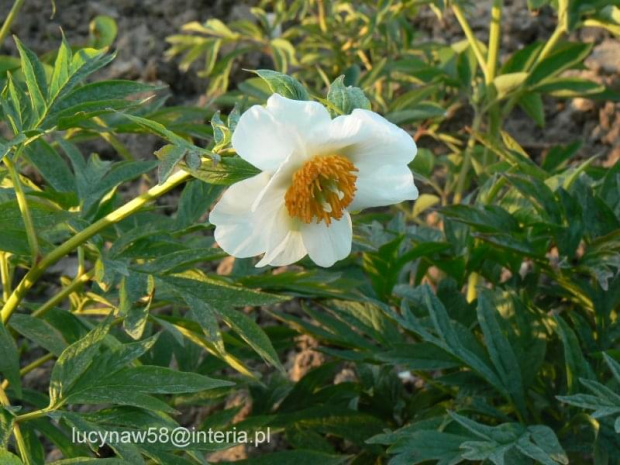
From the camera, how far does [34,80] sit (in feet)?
3.07

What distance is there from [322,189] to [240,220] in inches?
3.1

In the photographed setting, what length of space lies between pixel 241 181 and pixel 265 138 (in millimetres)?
52

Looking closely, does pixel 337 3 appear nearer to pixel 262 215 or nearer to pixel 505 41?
pixel 505 41

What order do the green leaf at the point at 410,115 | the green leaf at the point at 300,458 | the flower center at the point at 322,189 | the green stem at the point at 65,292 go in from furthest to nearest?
the green leaf at the point at 410,115 → the green leaf at the point at 300,458 → the green stem at the point at 65,292 → the flower center at the point at 322,189

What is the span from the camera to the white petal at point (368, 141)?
31.6 inches

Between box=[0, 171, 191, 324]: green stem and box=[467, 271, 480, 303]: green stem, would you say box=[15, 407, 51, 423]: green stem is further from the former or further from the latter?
box=[467, 271, 480, 303]: green stem

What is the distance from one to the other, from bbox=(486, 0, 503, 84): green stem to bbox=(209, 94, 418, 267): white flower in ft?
2.92

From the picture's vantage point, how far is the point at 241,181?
818mm

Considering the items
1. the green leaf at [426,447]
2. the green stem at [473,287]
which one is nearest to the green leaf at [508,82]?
the green stem at [473,287]

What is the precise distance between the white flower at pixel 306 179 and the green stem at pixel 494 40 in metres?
0.89

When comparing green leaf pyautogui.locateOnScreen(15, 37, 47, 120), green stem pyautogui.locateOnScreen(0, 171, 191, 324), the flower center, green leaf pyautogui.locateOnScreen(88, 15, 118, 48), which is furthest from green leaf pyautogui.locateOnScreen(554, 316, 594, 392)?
green leaf pyautogui.locateOnScreen(88, 15, 118, 48)

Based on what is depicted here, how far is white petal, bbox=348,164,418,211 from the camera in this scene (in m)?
0.87

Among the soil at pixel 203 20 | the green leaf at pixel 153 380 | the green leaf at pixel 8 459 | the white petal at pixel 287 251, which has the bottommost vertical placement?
the soil at pixel 203 20

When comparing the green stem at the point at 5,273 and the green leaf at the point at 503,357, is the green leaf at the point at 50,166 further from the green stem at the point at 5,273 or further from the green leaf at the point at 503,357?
the green leaf at the point at 503,357
